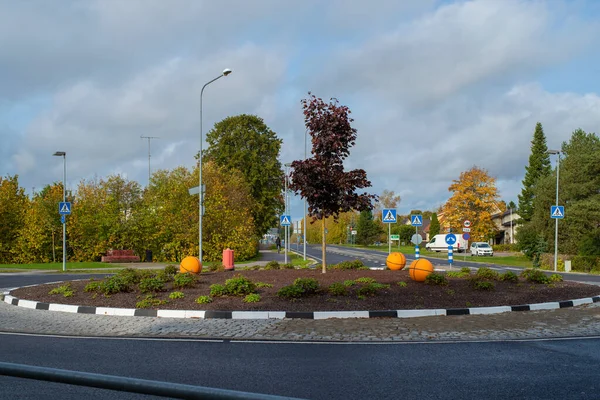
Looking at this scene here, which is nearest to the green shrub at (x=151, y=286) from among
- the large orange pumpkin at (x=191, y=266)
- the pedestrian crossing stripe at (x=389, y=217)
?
the large orange pumpkin at (x=191, y=266)

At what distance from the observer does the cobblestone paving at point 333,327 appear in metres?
9.34

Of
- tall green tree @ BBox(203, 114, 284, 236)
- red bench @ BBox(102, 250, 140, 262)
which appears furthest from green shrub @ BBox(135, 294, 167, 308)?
tall green tree @ BBox(203, 114, 284, 236)

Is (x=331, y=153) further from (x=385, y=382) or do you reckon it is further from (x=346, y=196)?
(x=385, y=382)

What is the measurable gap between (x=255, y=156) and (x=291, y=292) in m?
42.3

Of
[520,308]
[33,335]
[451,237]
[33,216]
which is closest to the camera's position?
[33,335]

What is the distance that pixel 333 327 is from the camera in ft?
33.2

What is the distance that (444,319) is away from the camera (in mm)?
11125

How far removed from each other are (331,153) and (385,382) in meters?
11.6

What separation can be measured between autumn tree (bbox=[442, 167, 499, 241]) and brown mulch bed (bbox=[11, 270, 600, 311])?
1916 inches

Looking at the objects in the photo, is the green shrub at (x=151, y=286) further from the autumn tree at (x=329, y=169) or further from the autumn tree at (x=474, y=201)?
the autumn tree at (x=474, y=201)

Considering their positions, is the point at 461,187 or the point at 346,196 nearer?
the point at 346,196

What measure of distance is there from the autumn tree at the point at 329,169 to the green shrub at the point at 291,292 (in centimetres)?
428

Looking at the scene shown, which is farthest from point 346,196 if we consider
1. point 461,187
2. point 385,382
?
point 461,187

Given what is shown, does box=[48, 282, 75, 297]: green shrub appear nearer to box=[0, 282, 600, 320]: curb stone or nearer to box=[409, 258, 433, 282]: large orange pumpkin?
box=[0, 282, 600, 320]: curb stone
